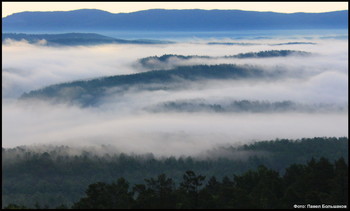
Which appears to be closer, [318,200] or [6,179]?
[318,200]

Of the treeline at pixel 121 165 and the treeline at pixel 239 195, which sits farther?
the treeline at pixel 121 165

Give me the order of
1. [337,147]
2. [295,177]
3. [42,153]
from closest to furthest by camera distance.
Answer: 1. [295,177]
2. [337,147]
3. [42,153]

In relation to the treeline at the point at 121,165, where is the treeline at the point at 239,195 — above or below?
above

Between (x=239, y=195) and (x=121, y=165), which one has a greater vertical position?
(x=239, y=195)

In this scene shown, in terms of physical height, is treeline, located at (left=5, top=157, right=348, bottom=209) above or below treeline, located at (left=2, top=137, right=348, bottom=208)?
above

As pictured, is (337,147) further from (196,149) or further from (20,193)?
(20,193)

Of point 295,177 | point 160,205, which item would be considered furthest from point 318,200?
point 160,205

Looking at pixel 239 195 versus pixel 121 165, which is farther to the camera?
pixel 121 165

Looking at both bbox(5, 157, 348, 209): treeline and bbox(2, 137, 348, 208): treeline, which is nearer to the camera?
bbox(5, 157, 348, 209): treeline
